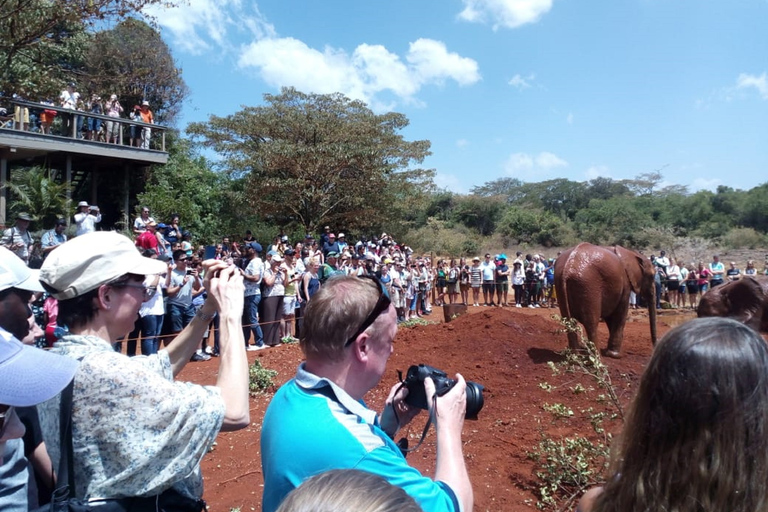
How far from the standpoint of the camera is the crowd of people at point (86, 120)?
16875 millimetres

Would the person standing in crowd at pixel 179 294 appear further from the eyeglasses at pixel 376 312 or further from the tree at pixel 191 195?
the tree at pixel 191 195

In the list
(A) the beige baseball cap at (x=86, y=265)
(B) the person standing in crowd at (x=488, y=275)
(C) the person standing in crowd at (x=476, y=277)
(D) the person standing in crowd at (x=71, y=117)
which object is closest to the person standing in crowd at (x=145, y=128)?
(D) the person standing in crowd at (x=71, y=117)

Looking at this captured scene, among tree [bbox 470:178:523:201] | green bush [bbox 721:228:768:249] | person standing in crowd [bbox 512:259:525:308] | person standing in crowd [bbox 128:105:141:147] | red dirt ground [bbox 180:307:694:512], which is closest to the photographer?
red dirt ground [bbox 180:307:694:512]

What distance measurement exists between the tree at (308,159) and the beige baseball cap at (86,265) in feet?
74.5

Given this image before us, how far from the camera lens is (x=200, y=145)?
28.5 m

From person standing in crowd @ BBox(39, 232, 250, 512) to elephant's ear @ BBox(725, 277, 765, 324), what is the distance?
5273 millimetres

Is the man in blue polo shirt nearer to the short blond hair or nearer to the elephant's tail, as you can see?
the short blond hair

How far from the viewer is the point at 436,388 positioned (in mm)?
2064

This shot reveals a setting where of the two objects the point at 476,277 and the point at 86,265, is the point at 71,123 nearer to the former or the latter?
the point at 476,277

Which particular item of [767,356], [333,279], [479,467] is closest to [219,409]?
[333,279]

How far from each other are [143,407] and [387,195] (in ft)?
83.8

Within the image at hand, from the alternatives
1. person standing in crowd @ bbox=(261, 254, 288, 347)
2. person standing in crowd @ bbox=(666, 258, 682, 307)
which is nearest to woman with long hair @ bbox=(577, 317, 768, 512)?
person standing in crowd @ bbox=(261, 254, 288, 347)

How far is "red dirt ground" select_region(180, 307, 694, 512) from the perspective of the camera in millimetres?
4617

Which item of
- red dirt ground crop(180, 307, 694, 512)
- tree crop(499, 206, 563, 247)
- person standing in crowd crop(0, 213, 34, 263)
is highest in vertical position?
tree crop(499, 206, 563, 247)
